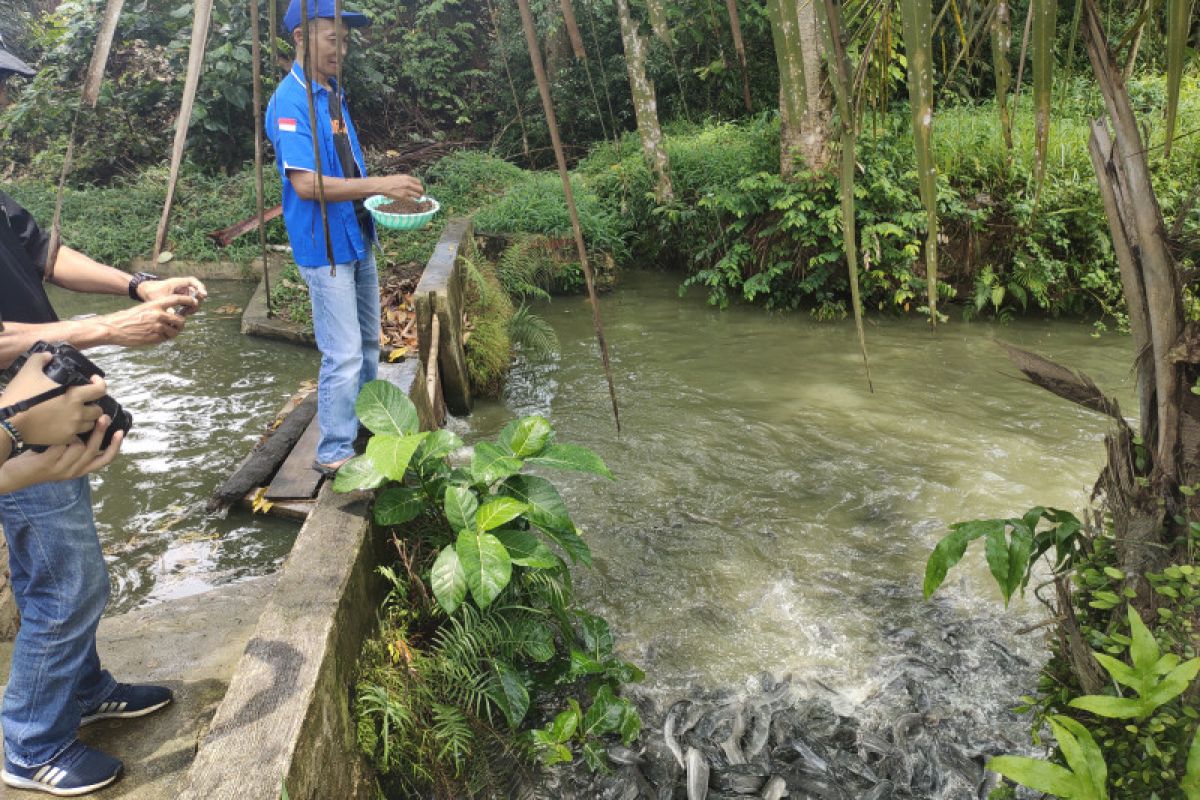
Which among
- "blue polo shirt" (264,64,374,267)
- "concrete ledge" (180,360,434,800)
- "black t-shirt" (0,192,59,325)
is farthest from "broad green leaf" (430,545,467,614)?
"blue polo shirt" (264,64,374,267)

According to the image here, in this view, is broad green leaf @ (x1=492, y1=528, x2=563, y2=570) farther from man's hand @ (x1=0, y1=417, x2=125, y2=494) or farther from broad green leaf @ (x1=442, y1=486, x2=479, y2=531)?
man's hand @ (x1=0, y1=417, x2=125, y2=494)

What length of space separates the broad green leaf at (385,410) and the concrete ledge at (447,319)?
2300mm

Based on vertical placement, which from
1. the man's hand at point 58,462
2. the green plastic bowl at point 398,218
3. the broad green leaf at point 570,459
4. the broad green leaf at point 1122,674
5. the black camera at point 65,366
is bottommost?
the broad green leaf at point 1122,674

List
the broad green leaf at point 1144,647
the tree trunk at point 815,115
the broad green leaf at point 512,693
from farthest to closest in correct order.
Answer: the tree trunk at point 815,115 < the broad green leaf at point 512,693 < the broad green leaf at point 1144,647

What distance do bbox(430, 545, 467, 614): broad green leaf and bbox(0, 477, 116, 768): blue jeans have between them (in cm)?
102

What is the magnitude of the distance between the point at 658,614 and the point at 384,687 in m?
1.52

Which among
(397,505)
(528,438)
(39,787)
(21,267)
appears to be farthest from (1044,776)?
(21,267)

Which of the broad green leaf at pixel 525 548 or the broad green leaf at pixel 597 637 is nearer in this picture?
the broad green leaf at pixel 525 548

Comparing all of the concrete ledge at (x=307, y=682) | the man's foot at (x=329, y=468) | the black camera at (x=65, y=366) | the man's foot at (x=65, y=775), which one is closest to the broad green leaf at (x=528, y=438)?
the concrete ledge at (x=307, y=682)

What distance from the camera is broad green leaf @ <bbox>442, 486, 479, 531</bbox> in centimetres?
295

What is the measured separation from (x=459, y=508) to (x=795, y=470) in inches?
111

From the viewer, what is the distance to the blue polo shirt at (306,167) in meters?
3.39

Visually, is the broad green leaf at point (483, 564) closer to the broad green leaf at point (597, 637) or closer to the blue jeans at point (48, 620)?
the broad green leaf at point (597, 637)

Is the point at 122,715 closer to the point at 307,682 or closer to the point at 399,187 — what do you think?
the point at 307,682
